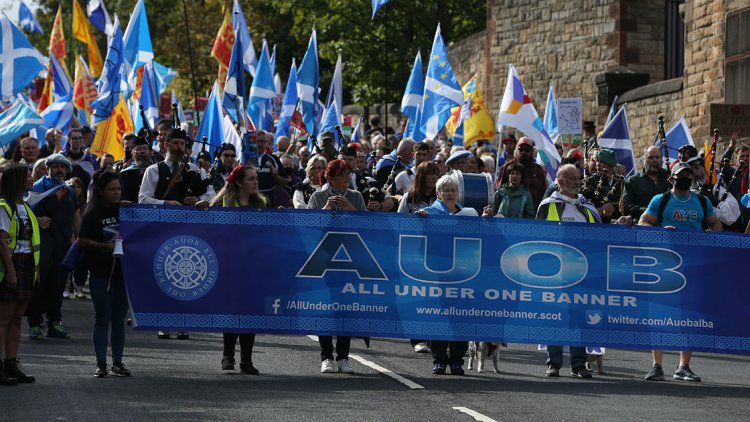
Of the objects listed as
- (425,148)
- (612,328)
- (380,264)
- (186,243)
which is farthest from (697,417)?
(425,148)

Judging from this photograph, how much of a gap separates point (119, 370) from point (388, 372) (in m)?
2.22

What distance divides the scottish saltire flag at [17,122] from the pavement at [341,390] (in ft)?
17.3

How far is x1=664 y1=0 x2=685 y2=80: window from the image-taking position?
36.1 metres

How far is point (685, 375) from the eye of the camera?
1438 centimetres

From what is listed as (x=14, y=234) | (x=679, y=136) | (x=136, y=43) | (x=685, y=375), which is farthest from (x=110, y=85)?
(x=685, y=375)

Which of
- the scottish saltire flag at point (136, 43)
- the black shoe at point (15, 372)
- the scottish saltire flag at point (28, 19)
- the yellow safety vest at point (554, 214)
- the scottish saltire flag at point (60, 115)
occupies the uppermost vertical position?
the scottish saltire flag at point (28, 19)

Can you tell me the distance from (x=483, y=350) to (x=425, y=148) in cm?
334

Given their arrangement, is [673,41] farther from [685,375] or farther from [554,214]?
[685,375]

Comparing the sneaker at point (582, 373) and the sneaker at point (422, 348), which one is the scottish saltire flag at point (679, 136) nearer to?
the sneaker at point (422, 348)

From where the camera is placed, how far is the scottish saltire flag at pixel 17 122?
2120cm

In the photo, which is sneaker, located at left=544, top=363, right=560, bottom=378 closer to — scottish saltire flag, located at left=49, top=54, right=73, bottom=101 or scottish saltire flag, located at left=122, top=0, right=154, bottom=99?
scottish saltire flag, located at left=122, top=0, right=154, bottom=99

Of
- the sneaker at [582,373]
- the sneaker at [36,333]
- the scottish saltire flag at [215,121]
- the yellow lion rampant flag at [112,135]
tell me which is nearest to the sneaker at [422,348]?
the sneaker at [582,373]

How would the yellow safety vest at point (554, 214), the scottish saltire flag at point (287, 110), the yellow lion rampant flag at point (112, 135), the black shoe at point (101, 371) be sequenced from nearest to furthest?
the black shoe at point (101, 371) → the yellow safety vest at point (554, 214) → the yellow lion rampant flag at point (112, 135) → the scottish saltire flag at point (287, 110)

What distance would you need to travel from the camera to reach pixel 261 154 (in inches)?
800
